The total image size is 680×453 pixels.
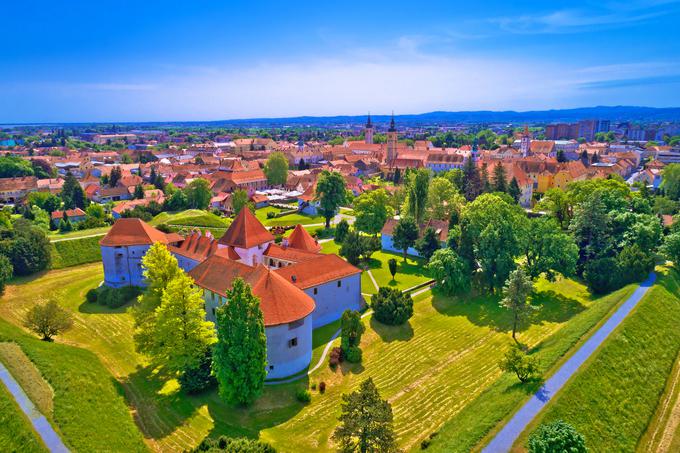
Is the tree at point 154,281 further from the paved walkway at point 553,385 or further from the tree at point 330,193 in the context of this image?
the tree at point 330,193

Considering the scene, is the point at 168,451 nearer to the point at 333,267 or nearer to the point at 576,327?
the point at 333,267

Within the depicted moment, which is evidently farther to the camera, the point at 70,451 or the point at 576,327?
the point at 576,327

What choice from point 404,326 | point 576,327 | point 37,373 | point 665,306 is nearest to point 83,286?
point 37,373

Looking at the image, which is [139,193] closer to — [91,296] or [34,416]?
[91,296]

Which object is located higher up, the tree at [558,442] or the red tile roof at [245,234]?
the red tile roof at [245,234]

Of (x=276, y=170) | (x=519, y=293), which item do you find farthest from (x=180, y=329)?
(x=276, y=170)

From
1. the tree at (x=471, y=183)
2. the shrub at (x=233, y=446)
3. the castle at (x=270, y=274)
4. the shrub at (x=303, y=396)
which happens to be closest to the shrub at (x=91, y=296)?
the castle at (x=270, y=274)
